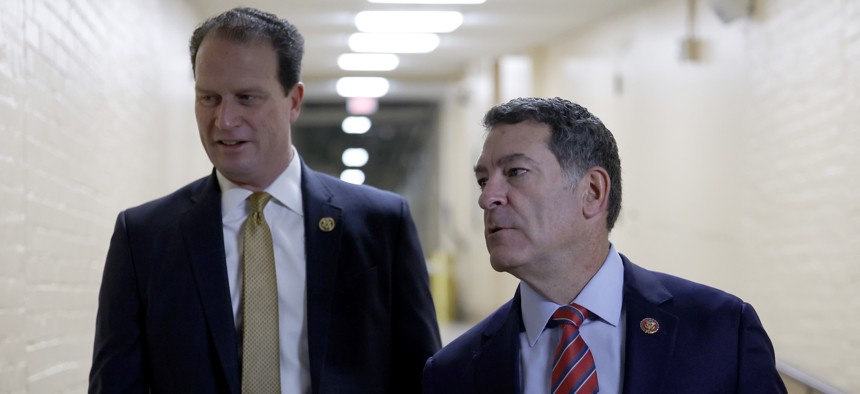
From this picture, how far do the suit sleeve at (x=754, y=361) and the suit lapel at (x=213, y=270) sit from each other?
3.14ft

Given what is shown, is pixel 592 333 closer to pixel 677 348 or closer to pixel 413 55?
pixel 677 348

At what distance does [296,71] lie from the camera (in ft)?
7.55

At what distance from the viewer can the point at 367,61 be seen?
10.9m

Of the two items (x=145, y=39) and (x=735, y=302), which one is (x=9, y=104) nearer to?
(x=735, y=302)

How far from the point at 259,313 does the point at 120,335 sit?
0.28 meters

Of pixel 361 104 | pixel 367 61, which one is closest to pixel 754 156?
pixel 367 61

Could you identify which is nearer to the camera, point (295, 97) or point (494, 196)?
point (494, 196)

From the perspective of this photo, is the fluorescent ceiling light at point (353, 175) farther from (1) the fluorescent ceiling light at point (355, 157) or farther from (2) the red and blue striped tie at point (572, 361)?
(2) the red and blue striped tie at point (572, 361)

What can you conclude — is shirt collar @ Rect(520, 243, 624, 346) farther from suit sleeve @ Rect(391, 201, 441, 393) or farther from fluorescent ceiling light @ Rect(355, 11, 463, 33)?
fluorescent ceiling light @ Rect(355, 11, 463, 33)

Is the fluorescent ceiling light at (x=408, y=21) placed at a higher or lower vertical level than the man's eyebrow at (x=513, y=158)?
higher

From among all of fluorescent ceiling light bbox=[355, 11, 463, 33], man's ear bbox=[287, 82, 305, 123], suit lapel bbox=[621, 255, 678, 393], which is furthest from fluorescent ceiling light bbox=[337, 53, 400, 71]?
suit lapel bbox=[621, 255, 678, 393]

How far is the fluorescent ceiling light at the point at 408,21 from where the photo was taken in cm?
816

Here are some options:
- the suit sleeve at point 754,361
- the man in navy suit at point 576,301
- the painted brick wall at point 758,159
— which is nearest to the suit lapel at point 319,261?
the man in navy suit at point 576,301

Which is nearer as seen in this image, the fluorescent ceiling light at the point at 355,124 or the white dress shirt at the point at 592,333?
the white dress shirt at the point at 592,333
